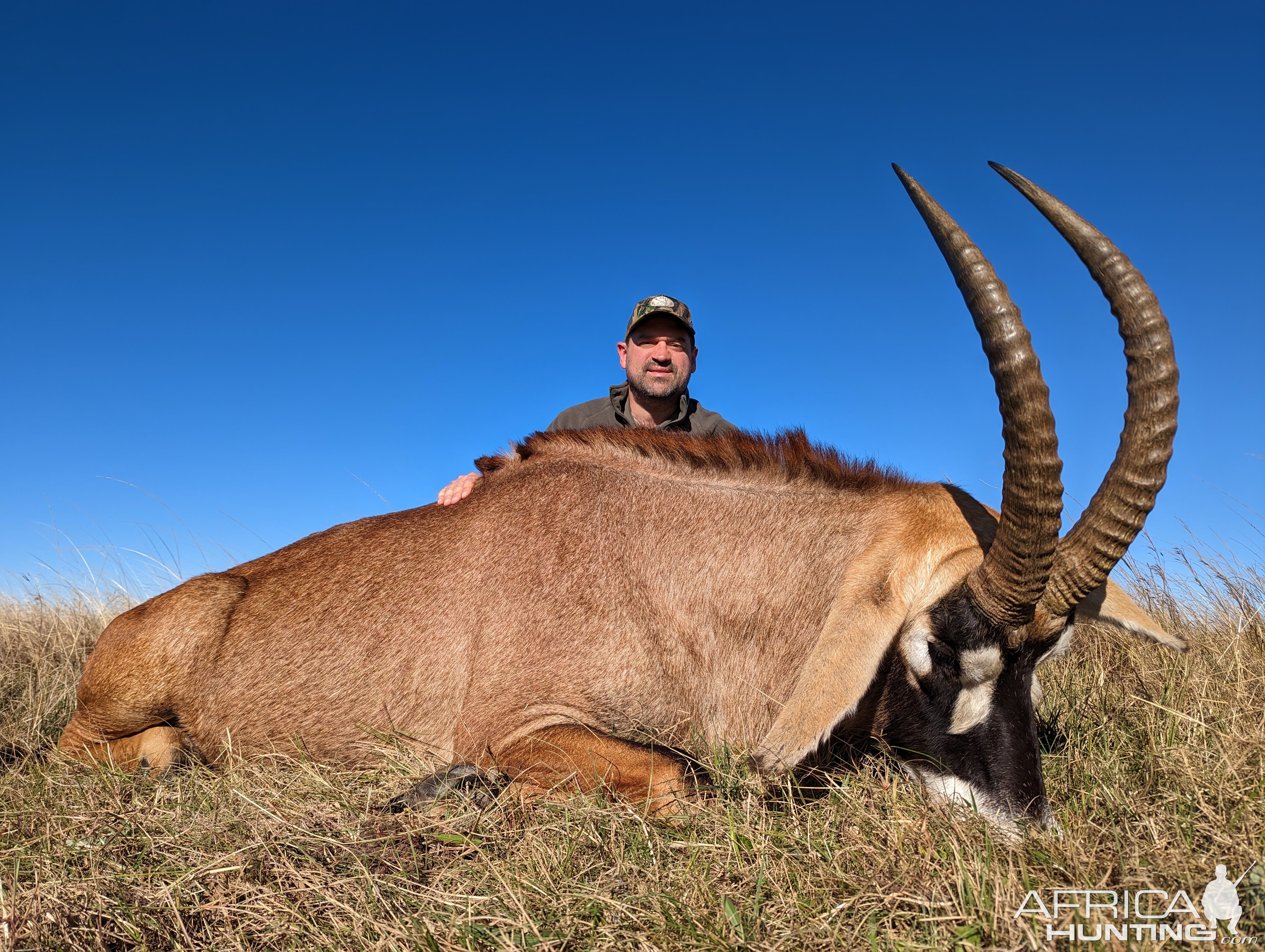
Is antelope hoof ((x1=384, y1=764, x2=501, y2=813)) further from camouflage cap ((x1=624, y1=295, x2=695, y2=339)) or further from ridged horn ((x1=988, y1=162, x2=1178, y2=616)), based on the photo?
camouflage cap ((x1=624, y1=295, x2=695, y2=339))

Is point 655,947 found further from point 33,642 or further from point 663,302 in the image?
point 33,642

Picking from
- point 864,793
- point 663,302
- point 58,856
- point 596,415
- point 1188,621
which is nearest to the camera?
point 58,856

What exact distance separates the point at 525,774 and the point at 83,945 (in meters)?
1.67

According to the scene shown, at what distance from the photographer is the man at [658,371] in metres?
8.42

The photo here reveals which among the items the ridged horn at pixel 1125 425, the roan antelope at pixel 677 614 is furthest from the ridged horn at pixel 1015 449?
the ridged horn at pixel 1125 425

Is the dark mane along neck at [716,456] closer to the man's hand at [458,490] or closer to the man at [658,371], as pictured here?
the man's hand at [458,490]

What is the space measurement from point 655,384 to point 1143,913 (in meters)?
6.58

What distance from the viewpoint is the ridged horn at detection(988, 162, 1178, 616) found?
3.25 meters

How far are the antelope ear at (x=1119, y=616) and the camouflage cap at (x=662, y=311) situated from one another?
5311mm

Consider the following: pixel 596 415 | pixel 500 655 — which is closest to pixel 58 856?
pixel 500 655

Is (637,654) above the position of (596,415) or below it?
below

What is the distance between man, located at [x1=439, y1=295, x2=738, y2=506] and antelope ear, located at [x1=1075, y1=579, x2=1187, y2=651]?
15.2 feet

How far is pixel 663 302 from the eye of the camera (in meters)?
8.43

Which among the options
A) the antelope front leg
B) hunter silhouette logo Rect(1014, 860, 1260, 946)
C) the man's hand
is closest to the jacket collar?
the man's hand
